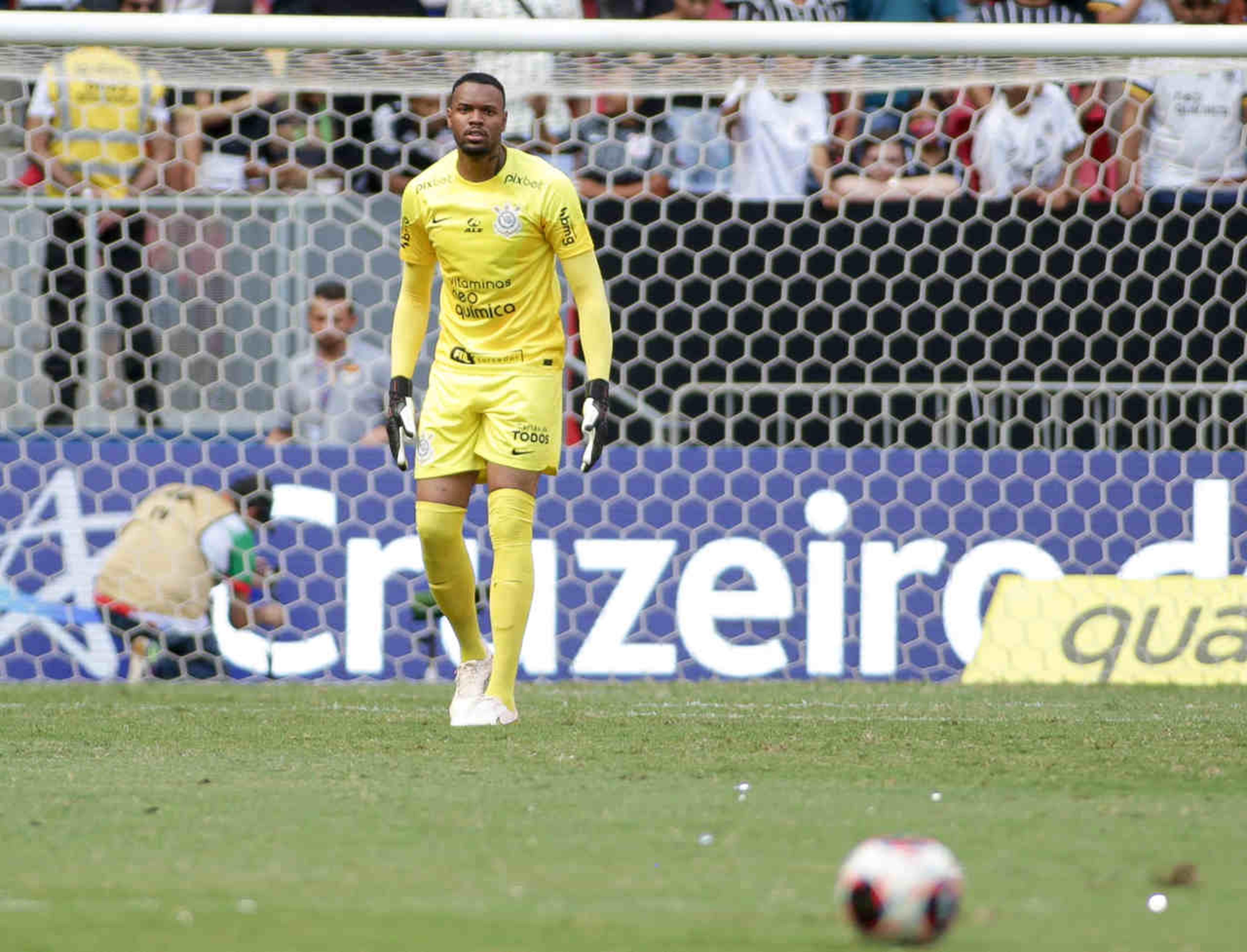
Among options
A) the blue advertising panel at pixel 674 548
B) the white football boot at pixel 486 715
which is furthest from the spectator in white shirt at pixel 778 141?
the white football boot at pixel 486 715

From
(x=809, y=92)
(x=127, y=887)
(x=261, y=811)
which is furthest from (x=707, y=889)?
(x=809, y=92)

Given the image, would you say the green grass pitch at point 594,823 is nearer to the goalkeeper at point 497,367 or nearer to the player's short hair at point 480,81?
the goalkeeper at point 497,367

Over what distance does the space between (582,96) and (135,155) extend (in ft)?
6.44

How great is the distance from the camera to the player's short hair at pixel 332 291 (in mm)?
7750

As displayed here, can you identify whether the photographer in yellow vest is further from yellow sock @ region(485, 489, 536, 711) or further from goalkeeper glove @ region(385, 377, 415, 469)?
yellow sock @ region(485, 489, 536, 711)

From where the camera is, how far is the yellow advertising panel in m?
7.18

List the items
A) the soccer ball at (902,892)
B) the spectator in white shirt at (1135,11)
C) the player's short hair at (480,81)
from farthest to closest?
the spectator in white shirt at (1135,11) < the player's short hair at (480,81) < the soccer ball at (902,892)

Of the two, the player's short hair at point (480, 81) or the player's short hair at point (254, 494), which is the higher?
the player's short hair at point (480, 81)

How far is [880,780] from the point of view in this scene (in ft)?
14.6

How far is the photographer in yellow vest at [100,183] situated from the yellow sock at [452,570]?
246cm

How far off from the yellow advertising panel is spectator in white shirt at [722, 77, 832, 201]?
2.15 m

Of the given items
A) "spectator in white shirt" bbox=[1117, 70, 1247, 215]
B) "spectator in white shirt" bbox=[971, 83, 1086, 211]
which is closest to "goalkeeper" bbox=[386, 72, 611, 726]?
"spectator in white shirt" bbox=[971, 83, 1086, 211]

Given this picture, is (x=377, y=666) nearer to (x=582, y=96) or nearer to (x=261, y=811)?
(x=582, y=96)

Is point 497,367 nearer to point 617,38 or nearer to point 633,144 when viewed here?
point 617,38
